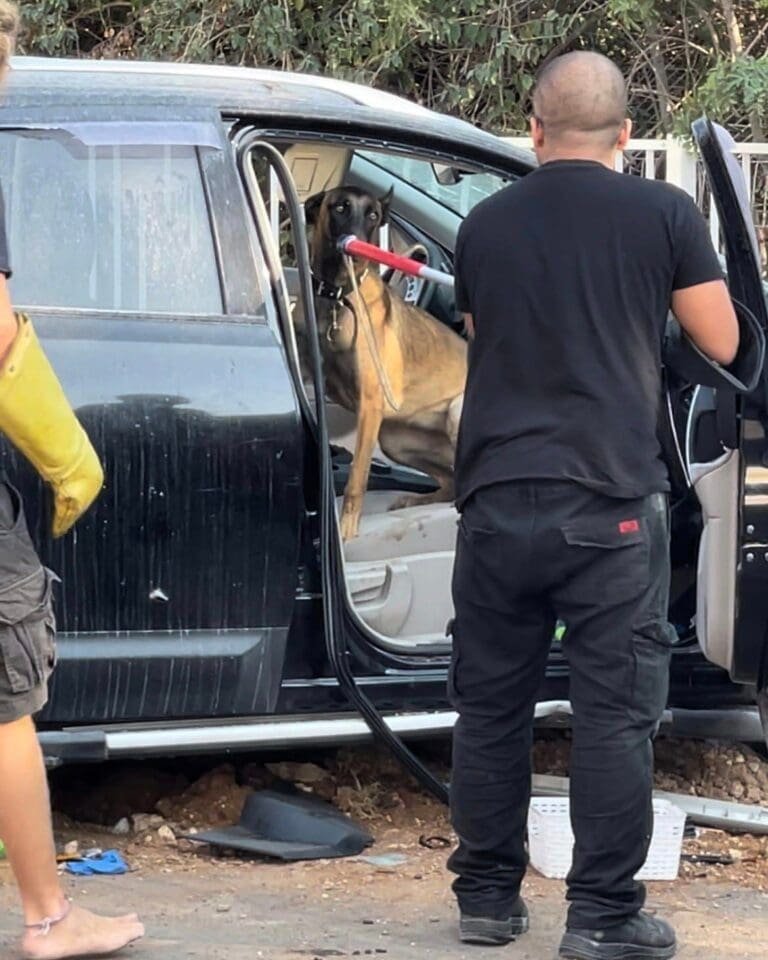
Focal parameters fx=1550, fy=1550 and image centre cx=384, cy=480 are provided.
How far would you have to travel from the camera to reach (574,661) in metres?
3.10

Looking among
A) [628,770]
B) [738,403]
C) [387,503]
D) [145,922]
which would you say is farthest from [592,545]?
[387,503]

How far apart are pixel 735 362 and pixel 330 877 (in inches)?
62.7

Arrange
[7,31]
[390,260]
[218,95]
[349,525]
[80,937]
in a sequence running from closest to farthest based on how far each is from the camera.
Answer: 1. [7,31]
2. [80,937]
3. [218,95]
4. [390,260]
5. [349,525]

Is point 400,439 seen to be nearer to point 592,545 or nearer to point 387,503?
point 387,503

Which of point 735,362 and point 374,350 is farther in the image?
point 374,350

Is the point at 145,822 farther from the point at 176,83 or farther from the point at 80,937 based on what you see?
the point at 176,83

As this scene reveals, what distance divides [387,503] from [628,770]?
246 centimetres

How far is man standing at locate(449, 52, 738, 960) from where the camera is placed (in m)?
2.97

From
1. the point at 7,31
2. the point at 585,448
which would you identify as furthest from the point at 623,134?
the point at 7,31

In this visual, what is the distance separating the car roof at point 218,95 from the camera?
12.2 feet

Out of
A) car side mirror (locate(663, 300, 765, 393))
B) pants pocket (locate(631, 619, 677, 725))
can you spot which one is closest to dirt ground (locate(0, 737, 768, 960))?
pants pocket (locate(631, 619, 677, 725))

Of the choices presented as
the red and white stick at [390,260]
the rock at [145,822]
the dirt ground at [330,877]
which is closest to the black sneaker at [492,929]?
the dirt ground at [330,877]

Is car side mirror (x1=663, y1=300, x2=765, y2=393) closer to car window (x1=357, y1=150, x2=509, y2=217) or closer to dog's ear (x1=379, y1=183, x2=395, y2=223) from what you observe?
car window (x1=357, y1=150, x2=509, y2=217)

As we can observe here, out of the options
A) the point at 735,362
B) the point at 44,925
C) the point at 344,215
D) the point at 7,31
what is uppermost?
the point at 7,31
